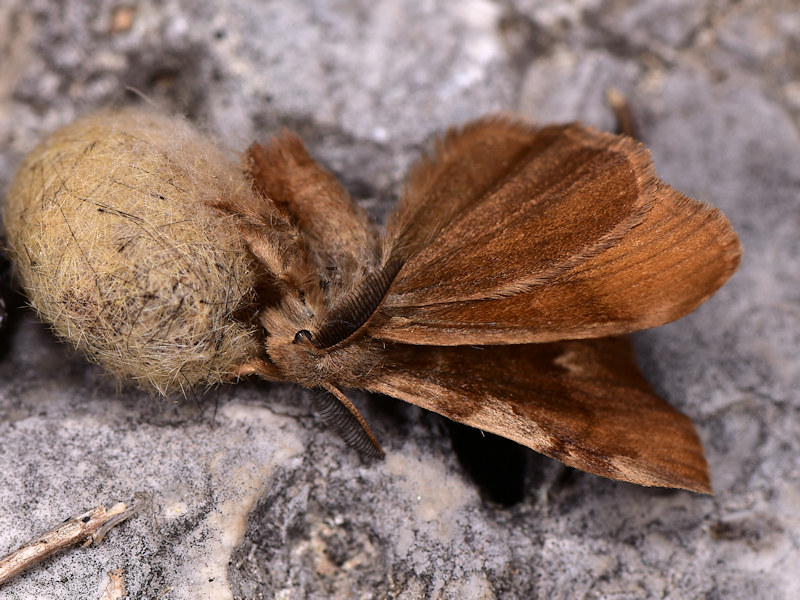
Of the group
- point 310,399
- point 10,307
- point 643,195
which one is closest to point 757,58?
point 643,195

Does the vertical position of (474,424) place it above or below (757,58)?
below

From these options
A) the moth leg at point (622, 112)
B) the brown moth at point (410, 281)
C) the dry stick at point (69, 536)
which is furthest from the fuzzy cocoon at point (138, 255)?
the moth leg at point (622, 112)

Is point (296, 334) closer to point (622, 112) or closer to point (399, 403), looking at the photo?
point (399, 403)

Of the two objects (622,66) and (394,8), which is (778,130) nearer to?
(622,66)

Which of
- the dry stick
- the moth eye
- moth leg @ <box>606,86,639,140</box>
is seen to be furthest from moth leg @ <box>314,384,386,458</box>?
moth leg @ <box>606,86,639,140</box>

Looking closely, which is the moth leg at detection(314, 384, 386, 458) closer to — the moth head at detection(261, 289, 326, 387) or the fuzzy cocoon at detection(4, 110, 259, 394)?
the moth head at detection(261, 289, 326, 387)

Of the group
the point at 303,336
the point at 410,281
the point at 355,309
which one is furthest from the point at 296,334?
the point at 410,281
